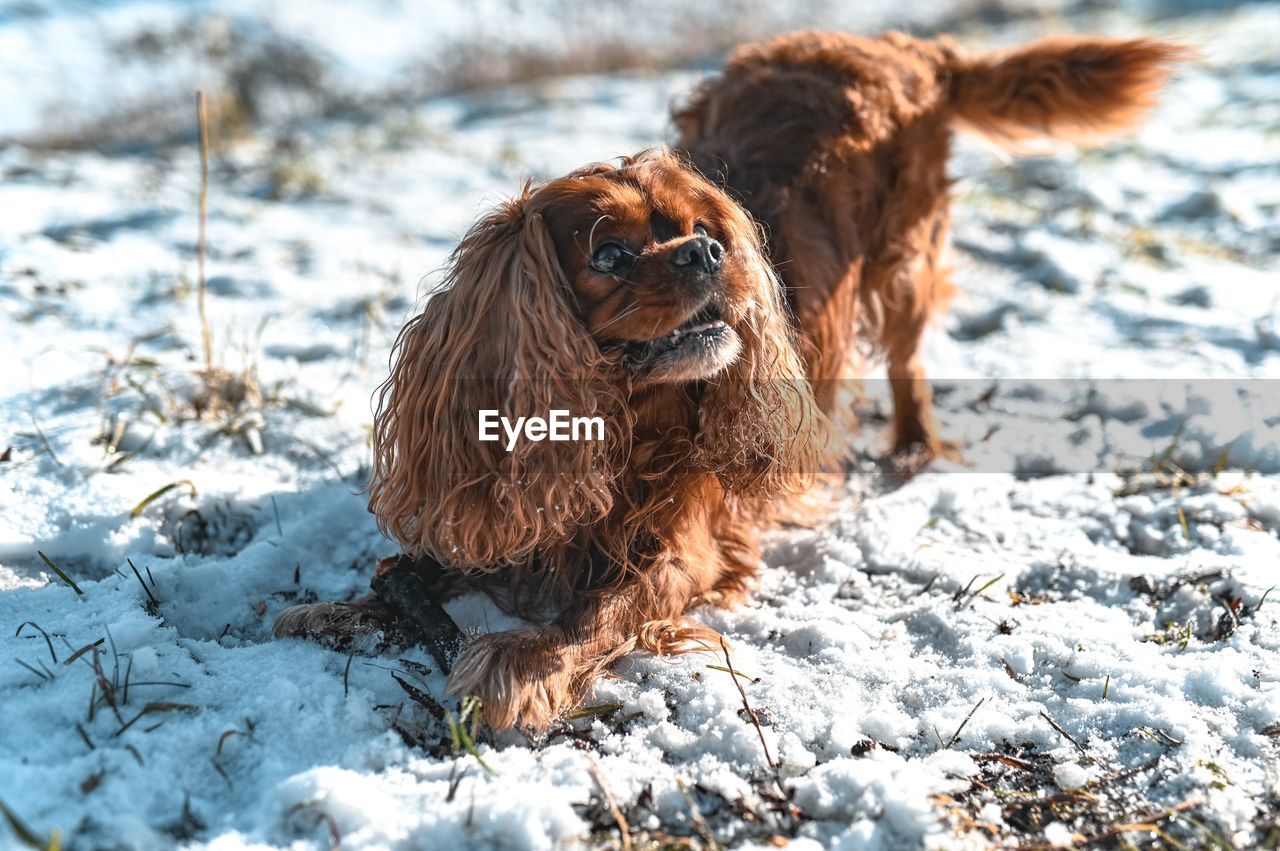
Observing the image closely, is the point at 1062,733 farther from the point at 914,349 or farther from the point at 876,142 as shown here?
the point at 876,142

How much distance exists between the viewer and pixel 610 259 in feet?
7.40

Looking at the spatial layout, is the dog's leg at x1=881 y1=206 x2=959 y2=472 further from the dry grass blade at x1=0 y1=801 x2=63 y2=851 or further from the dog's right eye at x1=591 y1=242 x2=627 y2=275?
the dry grass blade at x1=0 y1=801 x2=63 y2=851

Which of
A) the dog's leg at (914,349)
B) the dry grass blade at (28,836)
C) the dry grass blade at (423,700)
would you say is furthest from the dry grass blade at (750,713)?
the dog's leg at (914,349)

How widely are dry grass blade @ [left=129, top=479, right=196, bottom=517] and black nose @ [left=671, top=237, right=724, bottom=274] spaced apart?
4.70 ft

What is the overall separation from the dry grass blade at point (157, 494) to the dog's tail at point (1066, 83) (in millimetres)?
2688

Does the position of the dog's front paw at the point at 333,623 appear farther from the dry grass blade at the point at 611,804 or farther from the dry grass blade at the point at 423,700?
the dry grass blade at the point at 611,804

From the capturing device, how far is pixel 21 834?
1558 millimetres

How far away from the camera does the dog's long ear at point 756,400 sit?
96.0 inches

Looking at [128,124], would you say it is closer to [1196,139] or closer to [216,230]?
[216,230]

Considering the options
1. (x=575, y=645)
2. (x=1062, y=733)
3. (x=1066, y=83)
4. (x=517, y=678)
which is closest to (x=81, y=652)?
(x=517, y=678)

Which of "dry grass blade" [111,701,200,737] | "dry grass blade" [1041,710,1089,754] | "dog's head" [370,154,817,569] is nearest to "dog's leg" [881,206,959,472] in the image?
"dog's head" [370,154,817,569]

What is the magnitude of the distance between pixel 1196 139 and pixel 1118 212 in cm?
155

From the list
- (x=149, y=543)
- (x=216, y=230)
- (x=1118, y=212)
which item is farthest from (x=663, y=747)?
(x=1118, y=212)

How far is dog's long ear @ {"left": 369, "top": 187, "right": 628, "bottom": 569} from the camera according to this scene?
7.27ft
